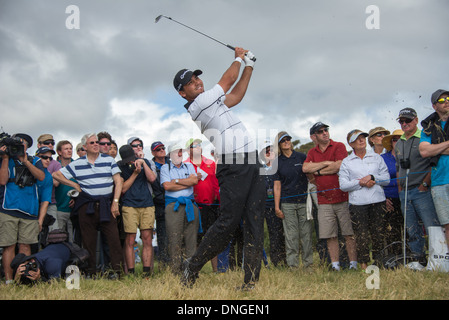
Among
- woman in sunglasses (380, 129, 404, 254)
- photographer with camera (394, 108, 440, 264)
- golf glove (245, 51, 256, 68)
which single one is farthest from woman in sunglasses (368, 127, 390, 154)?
golf glove (245, 51, 256, 68)

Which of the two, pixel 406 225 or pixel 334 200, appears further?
pixel 334 200

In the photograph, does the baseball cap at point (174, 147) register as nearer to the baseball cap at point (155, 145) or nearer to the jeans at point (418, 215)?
the baseball cap at point (155, 145)

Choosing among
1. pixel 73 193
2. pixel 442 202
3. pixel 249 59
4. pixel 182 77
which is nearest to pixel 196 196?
pixel 73 193

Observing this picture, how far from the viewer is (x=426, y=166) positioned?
21.3 ft

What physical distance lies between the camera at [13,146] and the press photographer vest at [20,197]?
218mm

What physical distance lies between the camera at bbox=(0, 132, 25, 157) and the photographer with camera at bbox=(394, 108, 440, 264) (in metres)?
5.67

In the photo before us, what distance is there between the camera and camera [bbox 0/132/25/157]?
6.62 metres

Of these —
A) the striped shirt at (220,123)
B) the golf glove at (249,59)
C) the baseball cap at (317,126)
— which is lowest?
the striped shirt at (220,123)

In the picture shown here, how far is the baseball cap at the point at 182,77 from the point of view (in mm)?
5027

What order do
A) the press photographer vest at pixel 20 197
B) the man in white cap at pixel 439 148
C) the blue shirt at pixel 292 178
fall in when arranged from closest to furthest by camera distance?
1. the man in white cap at pixel 439 148
2. the press photographer vest at pixel 20 197
3. the blue shirt at pixel 292 178

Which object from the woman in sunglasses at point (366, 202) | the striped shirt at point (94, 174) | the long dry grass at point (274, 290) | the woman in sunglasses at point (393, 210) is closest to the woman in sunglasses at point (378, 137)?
the woman in sunglasses at point (393, 210)
